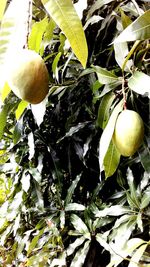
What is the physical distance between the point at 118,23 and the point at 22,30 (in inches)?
21.2

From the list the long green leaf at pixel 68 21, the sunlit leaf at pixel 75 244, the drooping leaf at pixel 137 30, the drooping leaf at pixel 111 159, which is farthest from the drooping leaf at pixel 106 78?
the sunlit leaf at pixel 75 244

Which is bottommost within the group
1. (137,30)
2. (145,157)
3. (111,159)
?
(145,157)

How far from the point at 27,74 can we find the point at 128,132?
7.5 inches

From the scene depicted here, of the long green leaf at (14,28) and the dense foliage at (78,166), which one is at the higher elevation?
the long green leaf at (14,28)

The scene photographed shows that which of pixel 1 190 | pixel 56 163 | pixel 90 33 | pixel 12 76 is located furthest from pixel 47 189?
pixel 12 76

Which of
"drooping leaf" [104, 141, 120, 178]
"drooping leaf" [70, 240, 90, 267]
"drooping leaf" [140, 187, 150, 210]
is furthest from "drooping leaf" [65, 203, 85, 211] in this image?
"drooping leaf" [104, 141, 120, 178]

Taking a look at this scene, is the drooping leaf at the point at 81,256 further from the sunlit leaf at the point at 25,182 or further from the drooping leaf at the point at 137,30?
the drooping leaf at the point at 137,30

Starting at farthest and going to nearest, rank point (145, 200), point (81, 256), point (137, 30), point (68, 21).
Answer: point (81, 256) < point (145, 200) < point (137, 30) < point (68, 21)

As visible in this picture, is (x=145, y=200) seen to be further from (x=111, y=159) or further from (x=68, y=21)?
(x=68, y=21)

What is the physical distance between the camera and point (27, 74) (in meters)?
0.50

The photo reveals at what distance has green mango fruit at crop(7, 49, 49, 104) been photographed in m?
0.50

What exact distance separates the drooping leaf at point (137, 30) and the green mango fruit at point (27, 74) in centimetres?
12

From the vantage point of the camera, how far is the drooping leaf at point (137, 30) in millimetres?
547

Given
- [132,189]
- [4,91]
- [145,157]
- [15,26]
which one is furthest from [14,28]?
[132,189]
